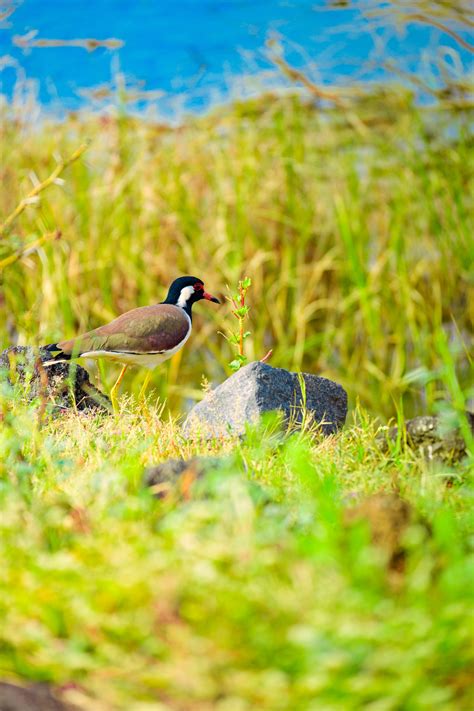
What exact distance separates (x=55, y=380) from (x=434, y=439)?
4.29 feet

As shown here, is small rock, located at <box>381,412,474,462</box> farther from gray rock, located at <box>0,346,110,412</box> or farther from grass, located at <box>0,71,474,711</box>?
gray rock, located at <box>0,346,110,412</box>

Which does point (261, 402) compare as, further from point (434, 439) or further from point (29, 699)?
point (29, 699)

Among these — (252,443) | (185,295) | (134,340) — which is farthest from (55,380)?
(252,443)

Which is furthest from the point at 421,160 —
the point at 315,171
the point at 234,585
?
the point at 234,585

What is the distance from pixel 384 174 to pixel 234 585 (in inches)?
185

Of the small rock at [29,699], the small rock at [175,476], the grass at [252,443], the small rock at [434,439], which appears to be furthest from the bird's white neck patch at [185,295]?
the small rock at [29,699]

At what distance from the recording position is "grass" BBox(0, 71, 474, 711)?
1.16 meters

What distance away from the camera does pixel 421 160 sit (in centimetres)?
538

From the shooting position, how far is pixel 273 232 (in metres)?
5.26

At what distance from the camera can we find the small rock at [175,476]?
1.69 m

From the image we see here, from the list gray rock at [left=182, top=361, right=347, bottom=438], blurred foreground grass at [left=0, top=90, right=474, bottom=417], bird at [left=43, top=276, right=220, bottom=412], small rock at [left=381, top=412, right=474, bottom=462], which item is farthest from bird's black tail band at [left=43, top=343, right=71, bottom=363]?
blurred foreground grass at [left=0, top=90, right=474, bottom=417]

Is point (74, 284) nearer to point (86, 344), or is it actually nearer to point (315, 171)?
point (315, 171)

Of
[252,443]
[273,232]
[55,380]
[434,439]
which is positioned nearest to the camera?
[252,443]

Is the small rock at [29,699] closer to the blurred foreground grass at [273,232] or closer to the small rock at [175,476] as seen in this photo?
the small rock at [175,476]
